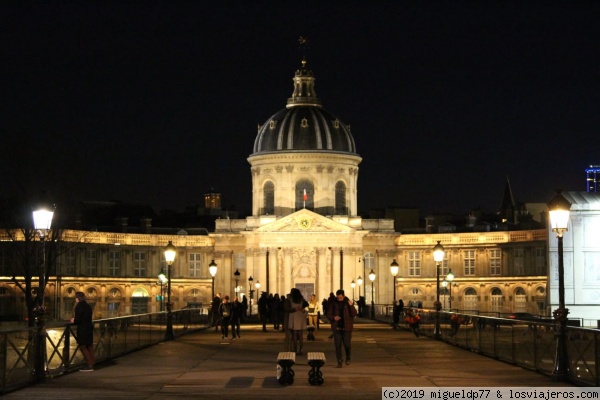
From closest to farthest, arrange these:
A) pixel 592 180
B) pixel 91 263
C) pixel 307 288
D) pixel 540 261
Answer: pixel 592 180 → pixel 540 261 → pixel 91 263 → pixel 307 288

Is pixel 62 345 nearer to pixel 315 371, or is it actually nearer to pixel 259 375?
pixel 259 375

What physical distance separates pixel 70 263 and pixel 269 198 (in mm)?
21721

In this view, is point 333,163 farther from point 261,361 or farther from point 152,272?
point 261,361

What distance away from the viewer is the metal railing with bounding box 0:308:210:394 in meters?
26.6

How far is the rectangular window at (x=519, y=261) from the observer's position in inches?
A: 4729

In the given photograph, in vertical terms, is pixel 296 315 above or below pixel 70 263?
below

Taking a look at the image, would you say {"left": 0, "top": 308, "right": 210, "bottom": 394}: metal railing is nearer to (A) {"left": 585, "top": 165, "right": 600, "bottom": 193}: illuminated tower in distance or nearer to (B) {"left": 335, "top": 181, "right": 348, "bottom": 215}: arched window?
(A) {"left": 585, "top": 165, "right": 600, "bottom": 193}: illuminated tower in distance

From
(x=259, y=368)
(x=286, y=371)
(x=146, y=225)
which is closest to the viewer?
(x=286, y=371)

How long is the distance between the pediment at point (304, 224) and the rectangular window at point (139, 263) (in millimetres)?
12540

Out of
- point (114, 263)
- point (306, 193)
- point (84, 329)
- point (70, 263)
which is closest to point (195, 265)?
point (114, 263)

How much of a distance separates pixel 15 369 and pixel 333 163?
98918 millimetres

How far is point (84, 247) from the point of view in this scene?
11719cm

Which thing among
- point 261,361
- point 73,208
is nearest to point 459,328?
point 261,361

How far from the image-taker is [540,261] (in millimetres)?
118250
